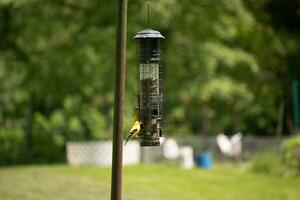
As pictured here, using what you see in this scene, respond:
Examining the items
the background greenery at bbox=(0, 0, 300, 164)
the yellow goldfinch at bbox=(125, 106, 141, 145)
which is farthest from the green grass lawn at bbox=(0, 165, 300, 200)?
the yellow goldfinch at bbox=(125, 106, 141, 145)

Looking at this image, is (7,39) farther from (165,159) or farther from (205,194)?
(205,194)

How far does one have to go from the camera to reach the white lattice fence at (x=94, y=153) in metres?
21.8

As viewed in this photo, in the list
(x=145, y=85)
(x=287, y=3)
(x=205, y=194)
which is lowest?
(x=205, y=194)

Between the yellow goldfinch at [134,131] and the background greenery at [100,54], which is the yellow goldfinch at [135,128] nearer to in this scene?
the yellow goldfinch at [134,131]

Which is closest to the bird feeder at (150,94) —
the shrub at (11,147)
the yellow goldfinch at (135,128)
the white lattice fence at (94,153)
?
the yellow goldfinch at (135,128)

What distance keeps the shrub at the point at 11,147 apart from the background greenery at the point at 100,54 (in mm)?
43

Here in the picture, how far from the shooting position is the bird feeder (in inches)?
291

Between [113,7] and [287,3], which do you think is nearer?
[113,7]

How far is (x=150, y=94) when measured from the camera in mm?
7582

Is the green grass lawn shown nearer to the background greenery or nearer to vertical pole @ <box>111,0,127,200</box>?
the background greenery

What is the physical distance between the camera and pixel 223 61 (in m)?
24.3

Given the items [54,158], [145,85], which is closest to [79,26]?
[54,158]

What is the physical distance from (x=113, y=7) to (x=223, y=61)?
435 cm

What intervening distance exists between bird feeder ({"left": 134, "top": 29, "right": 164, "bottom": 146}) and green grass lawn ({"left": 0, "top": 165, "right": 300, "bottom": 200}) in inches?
264
